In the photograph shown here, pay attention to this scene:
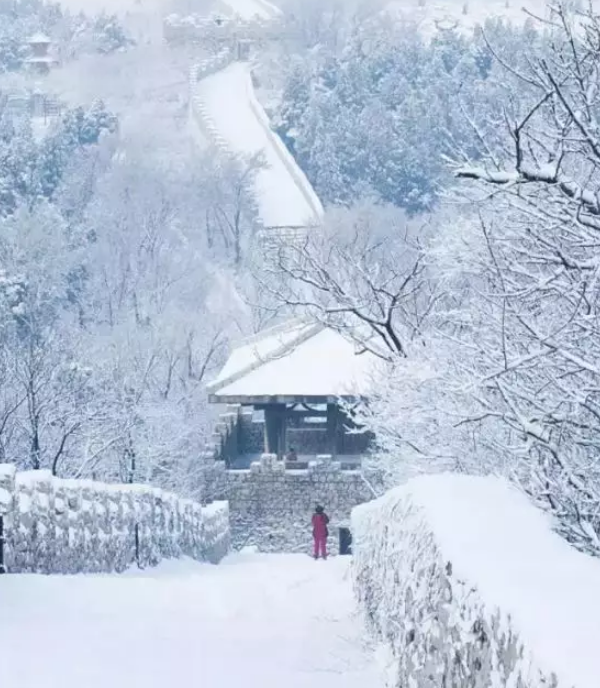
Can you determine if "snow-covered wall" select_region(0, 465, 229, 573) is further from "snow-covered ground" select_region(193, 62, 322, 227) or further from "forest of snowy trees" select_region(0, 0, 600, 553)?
"snow-covered ground" select_region(193, 62, 322, 227)

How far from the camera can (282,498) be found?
26.5 m

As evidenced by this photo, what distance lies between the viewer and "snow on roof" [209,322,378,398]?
27.1 m

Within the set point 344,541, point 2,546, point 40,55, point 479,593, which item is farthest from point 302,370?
point 40,55

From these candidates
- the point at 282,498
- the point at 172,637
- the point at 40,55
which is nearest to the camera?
the point at 172,637

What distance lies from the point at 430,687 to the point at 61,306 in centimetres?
5063

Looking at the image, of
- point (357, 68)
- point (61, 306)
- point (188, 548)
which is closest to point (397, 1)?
point (357, 68)

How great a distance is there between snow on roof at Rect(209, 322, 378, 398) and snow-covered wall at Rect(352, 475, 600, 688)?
785 inches

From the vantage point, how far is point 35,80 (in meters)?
103

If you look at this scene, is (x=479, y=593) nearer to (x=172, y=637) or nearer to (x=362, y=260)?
(x=172, y=637)

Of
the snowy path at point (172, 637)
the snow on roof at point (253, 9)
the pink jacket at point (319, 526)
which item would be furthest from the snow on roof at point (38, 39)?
the snowy path at point (172, 637)

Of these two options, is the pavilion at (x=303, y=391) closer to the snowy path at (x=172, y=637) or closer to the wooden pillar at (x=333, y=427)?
the wooden pillar at (x=333, y=427)

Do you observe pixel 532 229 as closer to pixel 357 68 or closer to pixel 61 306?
pixel 61 306

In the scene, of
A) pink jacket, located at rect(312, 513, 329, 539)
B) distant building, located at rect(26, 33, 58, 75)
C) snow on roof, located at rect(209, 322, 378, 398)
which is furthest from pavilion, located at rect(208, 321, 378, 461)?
distant building, located at rect(26, 33, 58, 75)

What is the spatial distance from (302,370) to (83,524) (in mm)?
17932
